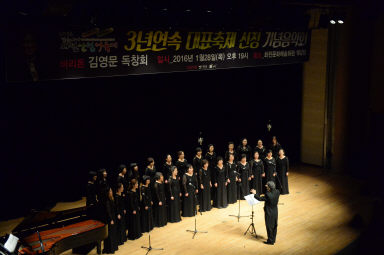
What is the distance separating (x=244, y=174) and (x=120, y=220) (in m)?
3.48

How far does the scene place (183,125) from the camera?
1265cm

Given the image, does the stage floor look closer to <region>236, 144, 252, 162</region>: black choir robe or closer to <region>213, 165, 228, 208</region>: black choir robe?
<region>213, 165, 228, 208</region>: black choir robe

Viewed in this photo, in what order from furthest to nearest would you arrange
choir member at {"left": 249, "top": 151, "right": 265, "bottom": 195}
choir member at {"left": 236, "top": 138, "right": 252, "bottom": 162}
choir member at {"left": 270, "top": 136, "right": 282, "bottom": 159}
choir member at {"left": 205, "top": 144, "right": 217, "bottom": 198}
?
choir member at {"left": 270, "top": 136, "right": 282, "bottom": 159} < choir member at {"left": 236, "top": 138, "right": 252, "bottom": 162} < choir member at {"left": 249, "top": 151, "right": 265, "bottom": 195} < choir member at {"left": 205, "top": 144, "right": 217, "bottom": 198}

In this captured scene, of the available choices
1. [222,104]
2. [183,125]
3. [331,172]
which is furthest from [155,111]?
[331,172]

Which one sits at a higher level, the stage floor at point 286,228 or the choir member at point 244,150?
the choir member at point 244,150

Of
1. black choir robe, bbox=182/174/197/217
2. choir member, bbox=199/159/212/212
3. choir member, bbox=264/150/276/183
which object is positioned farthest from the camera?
choir member, bbox=264/150/276/183

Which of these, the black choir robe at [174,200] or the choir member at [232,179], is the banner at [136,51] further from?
the black choir robe at [174,200]

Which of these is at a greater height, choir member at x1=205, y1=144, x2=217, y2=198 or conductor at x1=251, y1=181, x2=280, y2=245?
choir member at x1=205, y1=144, x2=217, y2=198

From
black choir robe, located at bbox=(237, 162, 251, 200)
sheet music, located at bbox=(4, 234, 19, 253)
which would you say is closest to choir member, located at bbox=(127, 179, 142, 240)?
sheet music, located at bbox=(4, 234, 19, 253)

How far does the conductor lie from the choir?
176 centimetres

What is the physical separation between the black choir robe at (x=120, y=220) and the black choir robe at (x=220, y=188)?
257cm

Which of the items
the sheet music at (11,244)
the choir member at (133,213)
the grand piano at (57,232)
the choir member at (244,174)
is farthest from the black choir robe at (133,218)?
the choir member at (244,174)

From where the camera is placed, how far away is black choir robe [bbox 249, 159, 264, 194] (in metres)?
11.5

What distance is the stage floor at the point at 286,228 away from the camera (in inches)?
349
